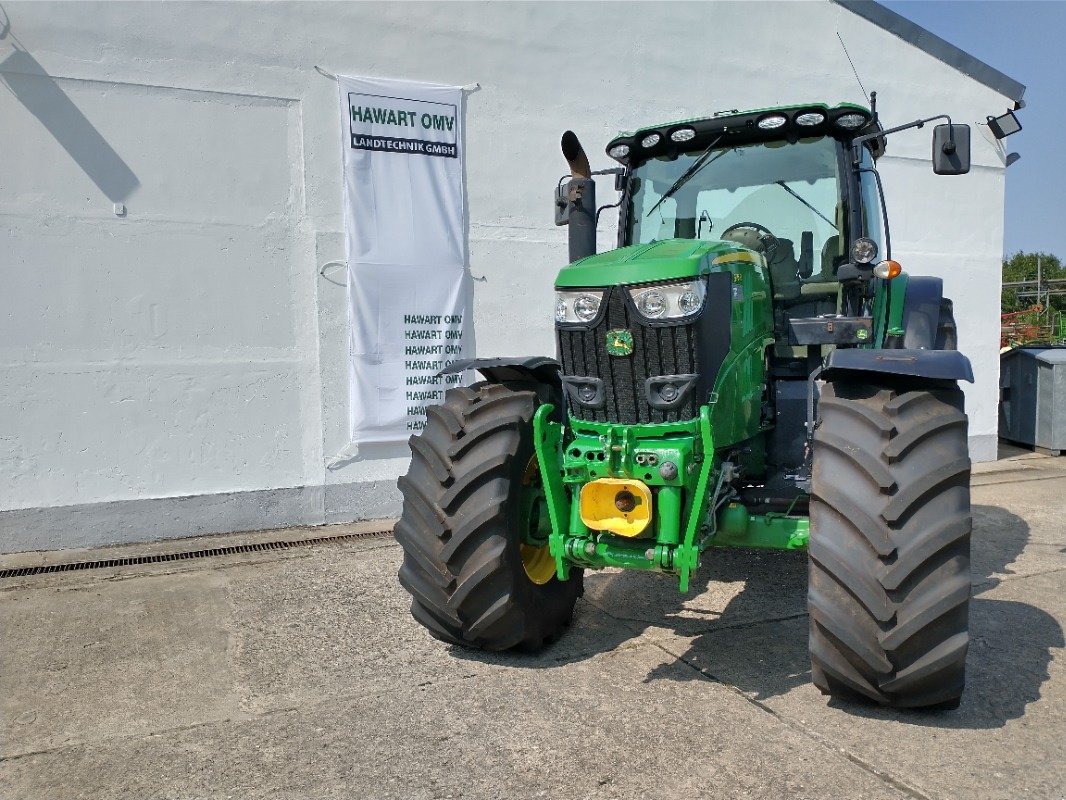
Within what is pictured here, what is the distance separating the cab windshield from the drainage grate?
3230mm

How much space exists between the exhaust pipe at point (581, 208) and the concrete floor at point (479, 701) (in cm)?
197

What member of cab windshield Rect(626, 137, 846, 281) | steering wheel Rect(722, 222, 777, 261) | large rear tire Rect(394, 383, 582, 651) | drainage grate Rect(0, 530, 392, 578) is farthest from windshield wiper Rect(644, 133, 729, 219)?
drainage grate Rect(0, 530, 392, 578)

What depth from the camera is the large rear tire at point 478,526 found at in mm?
3902

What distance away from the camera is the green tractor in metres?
3.35

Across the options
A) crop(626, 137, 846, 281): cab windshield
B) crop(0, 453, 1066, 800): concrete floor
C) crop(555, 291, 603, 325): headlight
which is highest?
crop(626, 137, 846, 281): cab windshield

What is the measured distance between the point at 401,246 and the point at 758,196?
3.15 m

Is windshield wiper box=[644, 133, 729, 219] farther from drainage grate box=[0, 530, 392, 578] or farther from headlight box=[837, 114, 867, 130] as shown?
drainage grate box=[0, 530, 392, 578]

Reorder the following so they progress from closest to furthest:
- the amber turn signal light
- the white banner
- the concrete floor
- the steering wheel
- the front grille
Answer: the concrete floor → the front grille → the amber turn signal light → the steering wheel → the white banner

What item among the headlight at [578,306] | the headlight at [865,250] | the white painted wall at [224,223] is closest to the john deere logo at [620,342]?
the headlight at [578,306]

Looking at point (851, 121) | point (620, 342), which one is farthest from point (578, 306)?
point (851, 121)

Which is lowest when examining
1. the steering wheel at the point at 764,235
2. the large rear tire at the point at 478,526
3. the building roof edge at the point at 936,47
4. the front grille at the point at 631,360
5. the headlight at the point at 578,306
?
the large rear tire at the point at 478,526

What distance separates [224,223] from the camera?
6.46 m

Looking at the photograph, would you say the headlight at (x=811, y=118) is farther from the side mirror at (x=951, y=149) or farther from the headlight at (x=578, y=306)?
the headlight at (x=578, y=306)

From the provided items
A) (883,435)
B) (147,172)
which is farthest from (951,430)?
(147,172)
